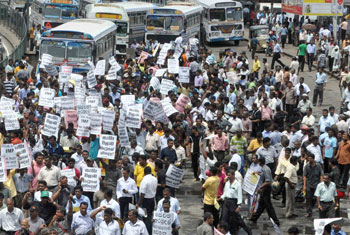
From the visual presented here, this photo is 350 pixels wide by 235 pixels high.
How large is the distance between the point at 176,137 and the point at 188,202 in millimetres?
1587

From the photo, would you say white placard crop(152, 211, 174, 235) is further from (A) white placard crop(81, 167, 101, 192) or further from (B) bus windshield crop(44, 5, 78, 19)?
(B) bus windshield crop(44, 5, 78, 19)

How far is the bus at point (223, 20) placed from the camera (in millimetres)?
47644

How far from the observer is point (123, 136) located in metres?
20.3

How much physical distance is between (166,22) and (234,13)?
7063 millimetres

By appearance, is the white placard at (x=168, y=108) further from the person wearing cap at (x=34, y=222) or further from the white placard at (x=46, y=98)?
the person wearing cap at (x=34, y=222)

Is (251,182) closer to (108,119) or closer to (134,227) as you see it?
(134,227)

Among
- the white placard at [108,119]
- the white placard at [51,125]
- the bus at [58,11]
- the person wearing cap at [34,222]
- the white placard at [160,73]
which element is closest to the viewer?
the person wearing cap at [34,222]

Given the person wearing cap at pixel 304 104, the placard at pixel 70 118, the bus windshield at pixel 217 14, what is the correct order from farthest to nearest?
the bus windshield at pixel 217 14
the person wearing cap at pixel 304 104
the placard at pixel 70 118

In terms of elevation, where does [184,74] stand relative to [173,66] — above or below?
below

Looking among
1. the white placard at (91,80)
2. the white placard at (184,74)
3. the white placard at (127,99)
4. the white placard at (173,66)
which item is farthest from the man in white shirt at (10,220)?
the white placard at (173,66)

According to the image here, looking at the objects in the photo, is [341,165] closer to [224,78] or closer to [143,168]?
[143,168]

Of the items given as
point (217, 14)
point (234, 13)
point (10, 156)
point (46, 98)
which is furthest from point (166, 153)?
point (234, 13)

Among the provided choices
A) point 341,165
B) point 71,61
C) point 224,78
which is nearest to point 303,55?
point 224,78

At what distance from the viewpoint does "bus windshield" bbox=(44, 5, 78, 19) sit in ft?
144
